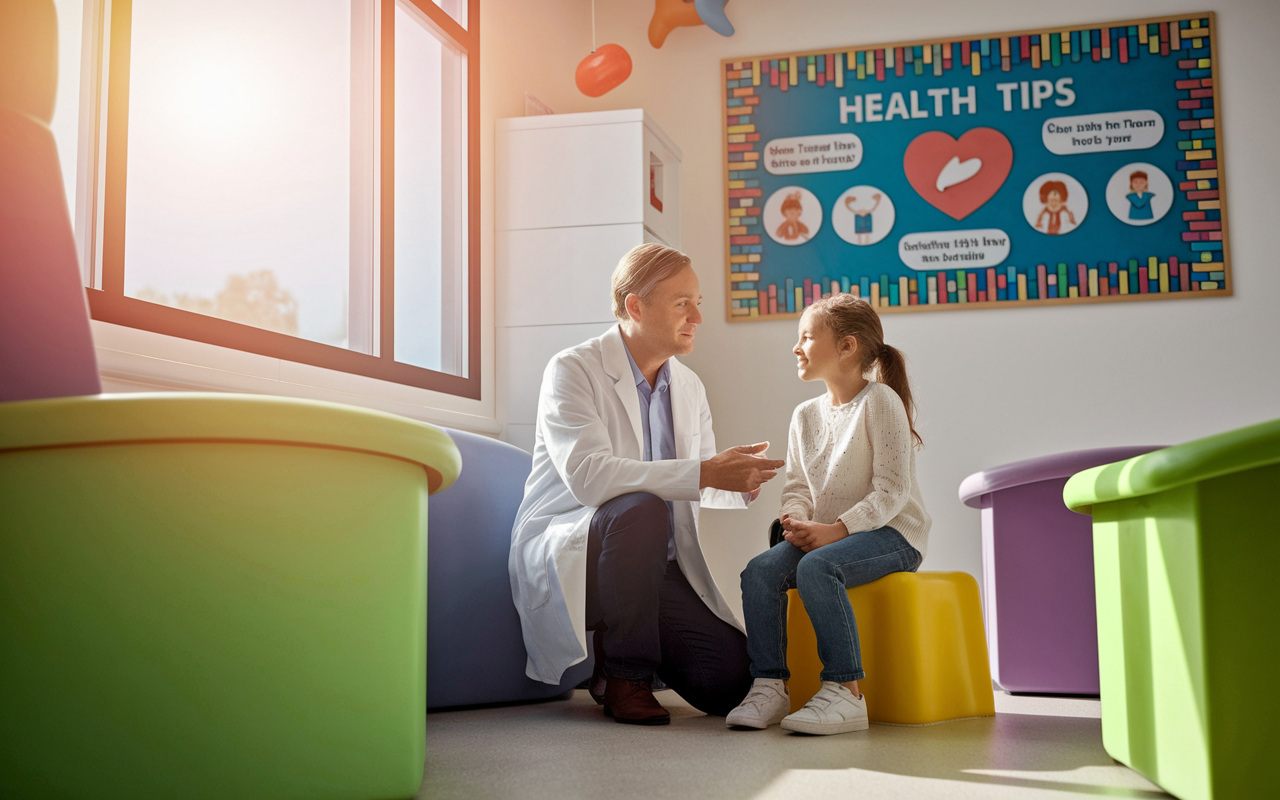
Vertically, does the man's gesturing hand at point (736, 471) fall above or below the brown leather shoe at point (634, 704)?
above

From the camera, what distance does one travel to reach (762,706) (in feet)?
6.07

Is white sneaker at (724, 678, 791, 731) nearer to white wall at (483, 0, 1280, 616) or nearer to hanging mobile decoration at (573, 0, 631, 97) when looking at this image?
white wall at (483, 0, 1280, 616)

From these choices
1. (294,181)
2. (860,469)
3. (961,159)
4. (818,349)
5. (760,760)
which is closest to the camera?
(760,760)

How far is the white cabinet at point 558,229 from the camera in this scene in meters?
3.10

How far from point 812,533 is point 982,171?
2.05 meters

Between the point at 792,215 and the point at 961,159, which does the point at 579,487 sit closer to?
the point at 792,215

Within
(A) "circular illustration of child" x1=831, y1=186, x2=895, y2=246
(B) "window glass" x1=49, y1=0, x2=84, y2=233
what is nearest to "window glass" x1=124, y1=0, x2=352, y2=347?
(B) "window glass" x1=49, y1=0, x2=84, y2=233

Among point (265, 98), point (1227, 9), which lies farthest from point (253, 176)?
point (1227, 9)

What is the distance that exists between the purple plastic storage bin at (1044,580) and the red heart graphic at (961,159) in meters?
1.39

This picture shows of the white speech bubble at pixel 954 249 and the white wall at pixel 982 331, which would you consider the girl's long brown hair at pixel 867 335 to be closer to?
the white wall at pixel 982 331

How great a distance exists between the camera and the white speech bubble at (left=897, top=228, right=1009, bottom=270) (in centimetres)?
347

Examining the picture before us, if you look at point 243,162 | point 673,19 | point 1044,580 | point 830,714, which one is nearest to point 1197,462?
point 830,714

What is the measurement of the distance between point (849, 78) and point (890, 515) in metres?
2.17

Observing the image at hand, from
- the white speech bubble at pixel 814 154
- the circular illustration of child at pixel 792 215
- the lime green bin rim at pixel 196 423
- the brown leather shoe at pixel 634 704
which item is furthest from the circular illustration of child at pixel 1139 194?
the lime green bin rim at pixel 196 423
